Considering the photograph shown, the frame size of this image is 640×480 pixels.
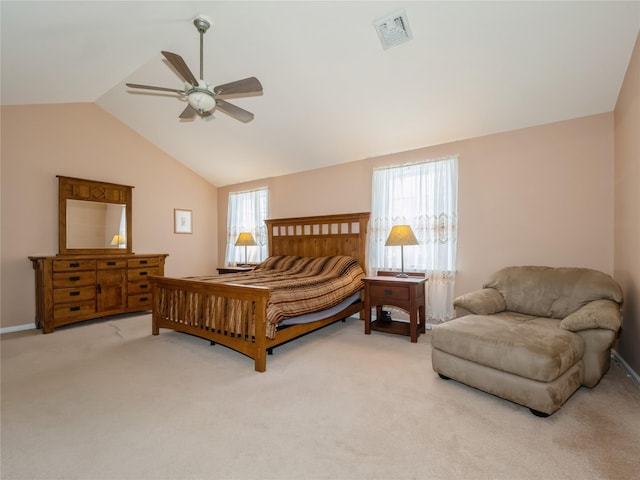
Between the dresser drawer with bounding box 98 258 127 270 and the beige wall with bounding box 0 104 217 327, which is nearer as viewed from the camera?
the beige wall with bounding box 0 104 217 327

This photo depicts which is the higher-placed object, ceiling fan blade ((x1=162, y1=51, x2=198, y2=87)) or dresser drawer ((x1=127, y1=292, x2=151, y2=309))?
ceiling fan blade ((x1=162, y1=51, x2=198, y2=87))

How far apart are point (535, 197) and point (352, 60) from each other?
2.48 meters

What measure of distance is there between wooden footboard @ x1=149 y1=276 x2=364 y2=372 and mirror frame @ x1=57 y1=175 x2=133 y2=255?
1762mm

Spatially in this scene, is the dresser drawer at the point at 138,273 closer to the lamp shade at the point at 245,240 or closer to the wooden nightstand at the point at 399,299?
the lamp shade at the point at 245,240

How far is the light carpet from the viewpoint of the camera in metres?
1.52

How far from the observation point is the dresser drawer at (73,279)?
3992 millimetres

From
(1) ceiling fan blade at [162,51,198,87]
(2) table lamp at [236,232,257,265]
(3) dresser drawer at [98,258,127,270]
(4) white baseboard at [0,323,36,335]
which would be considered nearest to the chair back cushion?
(1) ceiling fan blade at [162,51,198,87]

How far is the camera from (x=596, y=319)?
2143 mm

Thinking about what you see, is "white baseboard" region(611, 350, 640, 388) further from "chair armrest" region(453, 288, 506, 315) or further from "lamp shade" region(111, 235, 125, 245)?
"lamp shade" region(111, 235, 125, 245)

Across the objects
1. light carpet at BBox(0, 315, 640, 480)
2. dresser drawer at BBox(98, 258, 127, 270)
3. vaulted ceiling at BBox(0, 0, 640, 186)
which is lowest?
light carpet at BBox(0, 315, 640, 480)

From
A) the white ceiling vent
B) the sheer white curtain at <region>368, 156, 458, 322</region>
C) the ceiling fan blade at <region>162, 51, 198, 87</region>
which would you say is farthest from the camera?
the sheer white curtain at <region>368, 156, 458, 322</region>

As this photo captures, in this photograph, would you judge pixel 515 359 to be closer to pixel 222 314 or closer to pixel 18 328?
pixel 222 314

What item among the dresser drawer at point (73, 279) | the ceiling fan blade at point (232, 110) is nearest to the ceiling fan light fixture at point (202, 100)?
the ceiling fan blade at point (232, 110)

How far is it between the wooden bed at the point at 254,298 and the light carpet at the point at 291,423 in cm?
24
